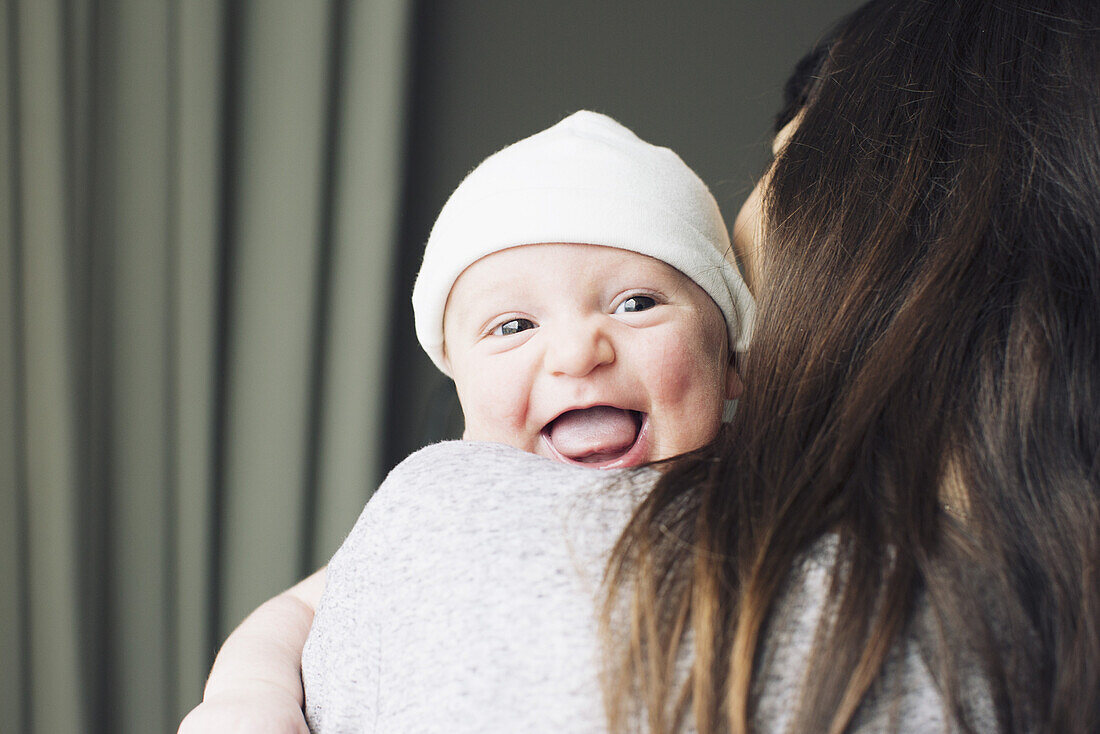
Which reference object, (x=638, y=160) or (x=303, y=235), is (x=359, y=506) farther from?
(x=638, y=160)

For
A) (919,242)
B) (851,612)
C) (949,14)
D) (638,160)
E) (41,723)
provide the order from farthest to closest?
(41,723)
(638,160)
(949,14)
(919,242)
(851,612)

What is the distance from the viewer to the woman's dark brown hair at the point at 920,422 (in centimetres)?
45

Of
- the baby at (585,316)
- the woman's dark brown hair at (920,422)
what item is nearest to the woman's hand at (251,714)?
the baby at (585,316)

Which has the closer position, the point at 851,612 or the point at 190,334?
the point at 851,612

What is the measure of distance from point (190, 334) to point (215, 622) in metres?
0.54

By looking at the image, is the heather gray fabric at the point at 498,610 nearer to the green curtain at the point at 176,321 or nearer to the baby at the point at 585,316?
the baby at the point at 585,316

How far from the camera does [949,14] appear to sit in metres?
0.75

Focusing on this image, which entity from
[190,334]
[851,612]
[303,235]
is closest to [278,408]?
[190,334]

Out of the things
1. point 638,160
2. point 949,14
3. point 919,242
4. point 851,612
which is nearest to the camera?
point 851,612

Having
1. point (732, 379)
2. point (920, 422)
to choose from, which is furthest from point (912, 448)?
point (732, 379)

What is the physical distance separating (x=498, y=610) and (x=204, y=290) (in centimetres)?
113

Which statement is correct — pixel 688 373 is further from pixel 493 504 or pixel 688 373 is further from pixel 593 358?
pixel 493 504

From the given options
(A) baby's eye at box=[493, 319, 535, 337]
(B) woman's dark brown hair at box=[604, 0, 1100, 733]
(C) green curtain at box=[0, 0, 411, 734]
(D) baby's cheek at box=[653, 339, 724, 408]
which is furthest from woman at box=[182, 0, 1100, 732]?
(C) green curtain at box=[0, 0, 411, 734]

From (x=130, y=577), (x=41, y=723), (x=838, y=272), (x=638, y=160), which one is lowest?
(x=41, y=723)
